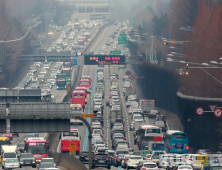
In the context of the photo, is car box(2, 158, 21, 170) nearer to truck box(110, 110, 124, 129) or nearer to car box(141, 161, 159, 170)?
car box(141, 161, 159, 170)

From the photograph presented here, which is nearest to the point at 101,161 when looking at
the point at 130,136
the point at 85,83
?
the point at 130,136

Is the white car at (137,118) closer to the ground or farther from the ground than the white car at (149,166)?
closer to the ground

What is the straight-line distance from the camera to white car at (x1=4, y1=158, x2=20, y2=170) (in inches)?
2306

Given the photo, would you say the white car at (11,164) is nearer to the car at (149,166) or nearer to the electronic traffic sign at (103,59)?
the car at (149,166)

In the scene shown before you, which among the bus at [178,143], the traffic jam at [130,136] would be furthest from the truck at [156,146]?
the bus at [178,143]

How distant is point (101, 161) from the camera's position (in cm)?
6109

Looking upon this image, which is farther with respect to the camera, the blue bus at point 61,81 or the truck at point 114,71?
the truck at point 114,71

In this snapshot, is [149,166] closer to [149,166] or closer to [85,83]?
[149,166]

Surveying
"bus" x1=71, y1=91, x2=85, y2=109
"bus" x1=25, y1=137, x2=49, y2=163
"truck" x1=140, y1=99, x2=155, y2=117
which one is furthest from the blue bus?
"bus" x1=25, y1=137, x2=49, y2=163

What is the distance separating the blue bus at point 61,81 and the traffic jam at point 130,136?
3679 millimetres

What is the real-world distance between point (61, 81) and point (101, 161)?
81.4m

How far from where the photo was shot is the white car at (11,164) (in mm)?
58562

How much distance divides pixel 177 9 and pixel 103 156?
280 feet

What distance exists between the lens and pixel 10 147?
222ft
